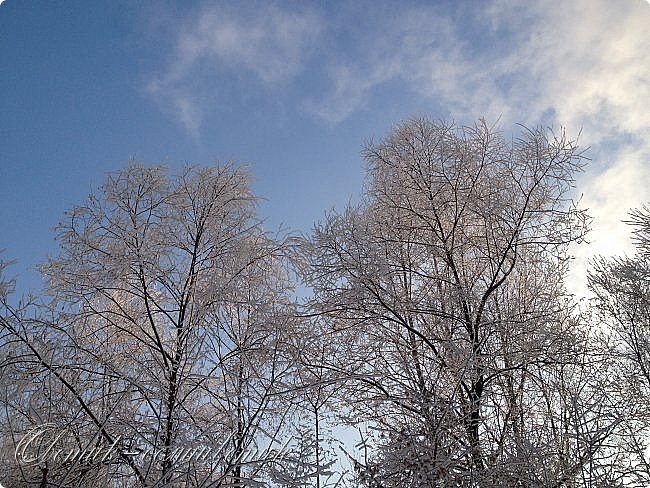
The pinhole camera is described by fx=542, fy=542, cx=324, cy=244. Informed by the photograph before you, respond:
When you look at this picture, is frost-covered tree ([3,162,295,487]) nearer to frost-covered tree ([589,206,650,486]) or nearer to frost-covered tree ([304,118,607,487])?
frost-covered tree ([304,118,607,487])

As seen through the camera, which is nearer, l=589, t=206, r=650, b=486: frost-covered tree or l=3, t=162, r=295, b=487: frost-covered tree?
l=3, t=162, r=295, b=487: frost-covered tree

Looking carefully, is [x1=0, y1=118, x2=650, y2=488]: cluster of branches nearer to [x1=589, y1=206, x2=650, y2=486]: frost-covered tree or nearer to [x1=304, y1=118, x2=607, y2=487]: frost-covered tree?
[x1=304, y1=118, x2=607, y2=487]: frost-covered tree

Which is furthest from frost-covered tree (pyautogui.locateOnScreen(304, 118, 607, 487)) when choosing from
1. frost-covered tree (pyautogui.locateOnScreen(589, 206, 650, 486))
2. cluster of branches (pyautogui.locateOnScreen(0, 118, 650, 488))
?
frost-covered tree (pyautogui.locateOnScreen(589, 206, 650, 486))

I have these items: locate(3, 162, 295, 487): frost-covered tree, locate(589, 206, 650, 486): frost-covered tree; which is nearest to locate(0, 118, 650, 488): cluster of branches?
locate(3, 162, 295, 487): frost-covered tree

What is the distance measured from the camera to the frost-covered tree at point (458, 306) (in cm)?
428

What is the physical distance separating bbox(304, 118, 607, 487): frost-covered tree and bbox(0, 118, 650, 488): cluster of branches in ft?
0.08

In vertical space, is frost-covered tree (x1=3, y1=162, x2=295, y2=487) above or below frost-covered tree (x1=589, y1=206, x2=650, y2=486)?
below

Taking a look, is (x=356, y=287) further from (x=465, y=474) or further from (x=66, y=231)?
(x=66, y=231)

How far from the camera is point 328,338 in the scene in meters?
5.50

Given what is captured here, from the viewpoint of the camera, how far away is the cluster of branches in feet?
13.8

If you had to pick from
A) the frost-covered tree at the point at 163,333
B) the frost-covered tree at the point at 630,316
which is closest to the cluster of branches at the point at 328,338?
the frost-covered tree at the point at 163,333

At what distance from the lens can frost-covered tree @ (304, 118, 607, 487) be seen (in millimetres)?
4277

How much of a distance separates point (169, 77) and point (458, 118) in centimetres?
344

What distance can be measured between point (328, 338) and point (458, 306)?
4.43 ft
